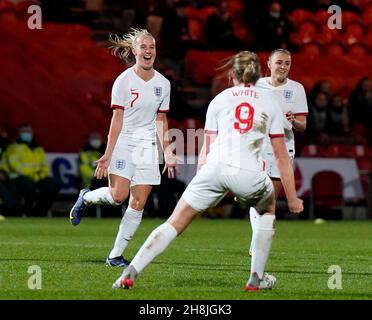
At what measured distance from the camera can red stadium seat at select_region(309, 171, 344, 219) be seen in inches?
867

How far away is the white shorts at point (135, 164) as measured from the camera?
35.7 ft

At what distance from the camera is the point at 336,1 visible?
27750 millimetres

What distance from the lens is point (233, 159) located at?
8.23 meters

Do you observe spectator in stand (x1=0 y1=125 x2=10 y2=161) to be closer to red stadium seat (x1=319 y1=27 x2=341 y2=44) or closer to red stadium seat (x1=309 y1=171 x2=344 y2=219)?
red stadium seat (x1=309 y1=171 x2=344 y2=219)

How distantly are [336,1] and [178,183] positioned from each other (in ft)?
29.0

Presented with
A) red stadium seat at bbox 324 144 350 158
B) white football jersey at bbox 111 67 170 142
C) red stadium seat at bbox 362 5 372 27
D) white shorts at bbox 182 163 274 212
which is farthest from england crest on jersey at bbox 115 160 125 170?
red stadium seat at bbox 362 5 372 27

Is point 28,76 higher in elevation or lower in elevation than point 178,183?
higher

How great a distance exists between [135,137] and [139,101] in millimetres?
395

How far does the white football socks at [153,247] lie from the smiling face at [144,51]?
2.81m

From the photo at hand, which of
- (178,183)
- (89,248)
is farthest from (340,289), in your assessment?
(178,183)

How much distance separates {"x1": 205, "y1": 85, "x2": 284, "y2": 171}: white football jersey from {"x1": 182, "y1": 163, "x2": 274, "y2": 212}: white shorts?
0.18 ft

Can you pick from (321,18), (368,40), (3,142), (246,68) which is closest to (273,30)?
(321,18)

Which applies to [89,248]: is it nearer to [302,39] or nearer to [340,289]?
[340,289]
